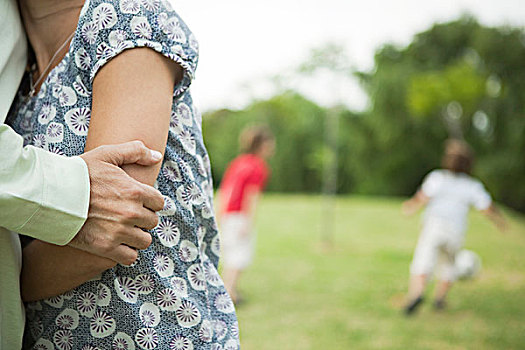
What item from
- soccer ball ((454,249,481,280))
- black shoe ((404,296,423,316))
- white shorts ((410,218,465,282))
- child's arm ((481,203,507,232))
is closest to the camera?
black shoe ((404,296,423,316))

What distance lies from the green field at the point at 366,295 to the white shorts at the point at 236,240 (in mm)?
511

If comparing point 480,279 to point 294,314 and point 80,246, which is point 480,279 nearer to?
point 294,314

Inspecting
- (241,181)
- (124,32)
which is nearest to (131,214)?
(124,32)

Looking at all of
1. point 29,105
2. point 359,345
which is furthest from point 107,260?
point 359,345

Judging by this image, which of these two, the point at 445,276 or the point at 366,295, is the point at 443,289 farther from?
the point at 366,295

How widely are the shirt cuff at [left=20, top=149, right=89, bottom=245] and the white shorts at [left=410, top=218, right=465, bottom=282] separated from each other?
18.5ft

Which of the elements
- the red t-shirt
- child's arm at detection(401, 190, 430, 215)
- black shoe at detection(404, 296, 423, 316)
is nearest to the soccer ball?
child's arm at detection(401, 190, 430, 215)

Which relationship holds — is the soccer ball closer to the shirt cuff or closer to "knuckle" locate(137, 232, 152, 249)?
"knuckle" locate(137, 232, 152, 249)

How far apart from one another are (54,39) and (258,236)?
1069 centimetres

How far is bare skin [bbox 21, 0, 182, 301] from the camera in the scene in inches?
37.4

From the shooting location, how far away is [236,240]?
6.34 m

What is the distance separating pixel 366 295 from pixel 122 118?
249 inches

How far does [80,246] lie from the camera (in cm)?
93

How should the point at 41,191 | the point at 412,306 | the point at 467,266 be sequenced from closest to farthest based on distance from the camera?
the point at 41,191 < the point at 412,306 < the point at 467,266
